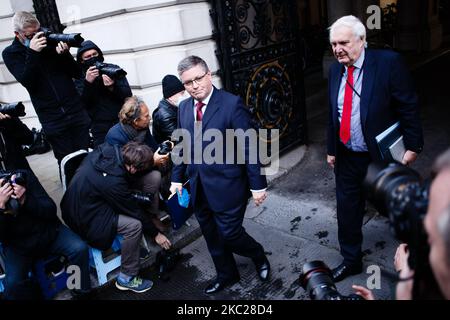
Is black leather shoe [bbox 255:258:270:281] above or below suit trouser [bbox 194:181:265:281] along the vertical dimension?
below

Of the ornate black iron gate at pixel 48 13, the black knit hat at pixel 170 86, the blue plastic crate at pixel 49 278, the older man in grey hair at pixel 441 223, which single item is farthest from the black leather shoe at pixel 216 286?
the ornate black iron gate at pixel 48 13

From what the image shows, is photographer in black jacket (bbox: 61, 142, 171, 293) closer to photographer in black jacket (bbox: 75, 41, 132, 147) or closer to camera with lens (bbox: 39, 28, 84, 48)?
photographer in black jacket (bbox: 75, 41, 132, 147)

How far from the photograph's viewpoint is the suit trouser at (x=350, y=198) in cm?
333

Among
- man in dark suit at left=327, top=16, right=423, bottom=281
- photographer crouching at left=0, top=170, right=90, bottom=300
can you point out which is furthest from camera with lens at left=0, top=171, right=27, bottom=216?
man in dark suit at left=327, top=16, right=423, bottom=281

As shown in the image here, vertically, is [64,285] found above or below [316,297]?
below

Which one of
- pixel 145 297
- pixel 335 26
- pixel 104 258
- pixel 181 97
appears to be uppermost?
pixel 335 26

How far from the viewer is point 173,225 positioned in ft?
15.0

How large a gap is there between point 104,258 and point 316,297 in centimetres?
261

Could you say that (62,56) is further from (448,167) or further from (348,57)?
(448,167)

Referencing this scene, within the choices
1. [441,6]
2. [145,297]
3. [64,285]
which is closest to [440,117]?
[145,297]

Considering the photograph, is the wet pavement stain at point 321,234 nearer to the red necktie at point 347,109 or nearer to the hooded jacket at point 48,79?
the red necktie at point 347,109

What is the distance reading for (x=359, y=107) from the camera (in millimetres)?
3117

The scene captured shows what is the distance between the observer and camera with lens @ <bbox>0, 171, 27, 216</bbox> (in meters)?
3.17

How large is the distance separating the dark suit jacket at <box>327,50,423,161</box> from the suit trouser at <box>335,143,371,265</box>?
22 cm
